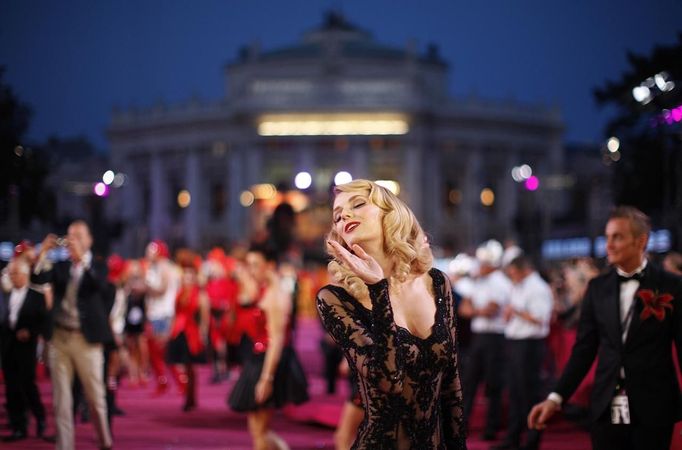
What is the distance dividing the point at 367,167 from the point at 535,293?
76.8 meters

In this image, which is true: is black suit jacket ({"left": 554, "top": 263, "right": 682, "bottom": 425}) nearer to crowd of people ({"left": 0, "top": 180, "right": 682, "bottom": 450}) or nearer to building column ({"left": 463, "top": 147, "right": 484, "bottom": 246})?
crowd of people ({"left": 0, "top": 180, "right": 682, "bottom": 450})

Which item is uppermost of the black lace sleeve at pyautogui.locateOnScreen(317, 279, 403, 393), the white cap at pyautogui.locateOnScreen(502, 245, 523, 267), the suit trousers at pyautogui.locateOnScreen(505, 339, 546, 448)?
the white cap at pyautogui.locateOnScreen(502, 245, 523, 267)

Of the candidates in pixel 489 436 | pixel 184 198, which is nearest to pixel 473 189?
pixel 184 198

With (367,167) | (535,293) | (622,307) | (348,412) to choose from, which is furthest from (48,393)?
(367,167)

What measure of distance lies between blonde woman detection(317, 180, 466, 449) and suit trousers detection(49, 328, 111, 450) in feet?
14.4

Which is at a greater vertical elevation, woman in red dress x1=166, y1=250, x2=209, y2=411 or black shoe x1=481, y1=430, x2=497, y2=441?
woman in red dress x1=166, y1=250, x2=209, y2=411

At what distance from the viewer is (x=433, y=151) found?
290ft

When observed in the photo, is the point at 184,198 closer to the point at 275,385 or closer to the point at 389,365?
the point at 275,385

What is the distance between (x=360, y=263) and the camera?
10.8 feet

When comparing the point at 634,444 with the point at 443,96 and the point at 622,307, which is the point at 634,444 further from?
the point at 443,96

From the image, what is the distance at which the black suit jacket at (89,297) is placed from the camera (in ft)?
25.0

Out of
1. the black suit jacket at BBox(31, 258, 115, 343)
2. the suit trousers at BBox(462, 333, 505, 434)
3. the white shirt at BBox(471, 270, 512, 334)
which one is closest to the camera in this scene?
the black suit jacket at BBox(31, 258, 115, 343)

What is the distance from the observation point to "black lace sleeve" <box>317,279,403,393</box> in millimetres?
3312

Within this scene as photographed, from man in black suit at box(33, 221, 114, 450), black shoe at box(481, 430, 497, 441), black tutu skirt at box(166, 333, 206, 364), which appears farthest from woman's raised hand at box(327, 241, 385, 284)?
black tutu skirt at box(166, 333, 206, 364)
